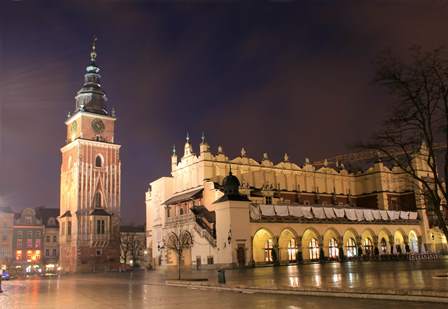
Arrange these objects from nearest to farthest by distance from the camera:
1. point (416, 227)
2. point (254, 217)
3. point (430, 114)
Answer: point (430, 114), point (254, 217), point (416, 227)

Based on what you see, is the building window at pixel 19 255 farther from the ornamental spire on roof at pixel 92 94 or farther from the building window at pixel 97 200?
the ornamental spire on roof at pixel 92 94

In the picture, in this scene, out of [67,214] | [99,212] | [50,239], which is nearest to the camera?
[99,212]

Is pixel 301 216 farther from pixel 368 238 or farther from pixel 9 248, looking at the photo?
pixel 9 248

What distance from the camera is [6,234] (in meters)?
89.0

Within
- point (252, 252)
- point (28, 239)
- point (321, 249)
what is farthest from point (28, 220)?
point (321, 249)

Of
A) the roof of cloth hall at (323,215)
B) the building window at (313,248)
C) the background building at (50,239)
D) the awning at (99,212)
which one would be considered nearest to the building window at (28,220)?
the background building at (50,239)

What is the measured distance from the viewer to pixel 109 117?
8575 cm

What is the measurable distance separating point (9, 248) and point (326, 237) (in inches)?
2418

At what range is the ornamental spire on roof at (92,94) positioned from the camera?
8519 centimetres

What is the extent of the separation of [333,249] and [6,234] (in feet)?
204

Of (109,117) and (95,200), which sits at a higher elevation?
→ (109,117)

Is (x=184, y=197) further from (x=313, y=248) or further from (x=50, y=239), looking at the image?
(x=50, y=239)

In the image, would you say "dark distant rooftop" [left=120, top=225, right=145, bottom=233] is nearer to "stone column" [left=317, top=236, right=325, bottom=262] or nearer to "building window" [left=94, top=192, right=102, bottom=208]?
"building window" [left=94, top=192, right=102, bottom=208]

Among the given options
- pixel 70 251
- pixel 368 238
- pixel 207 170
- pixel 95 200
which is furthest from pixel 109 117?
pixel 368 238
